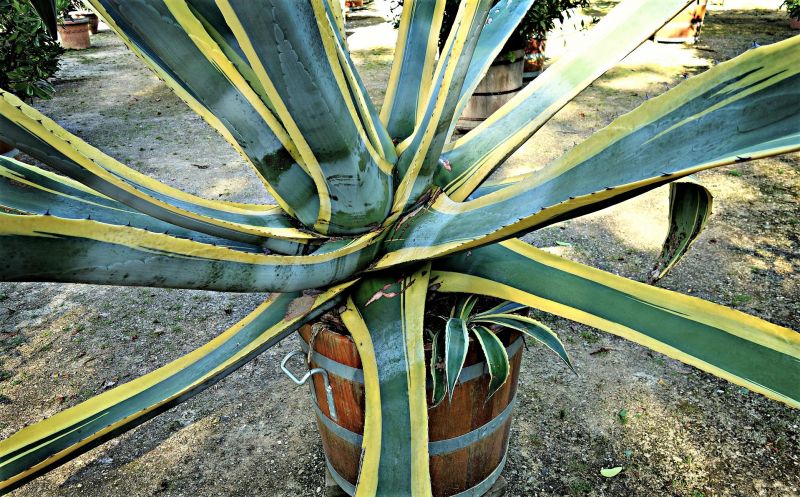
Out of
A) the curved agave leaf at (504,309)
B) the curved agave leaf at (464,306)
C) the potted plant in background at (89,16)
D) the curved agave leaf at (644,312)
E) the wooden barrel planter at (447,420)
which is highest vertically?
the potted plant in background at (89,16)

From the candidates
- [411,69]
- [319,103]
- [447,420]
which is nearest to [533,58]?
[411,69]

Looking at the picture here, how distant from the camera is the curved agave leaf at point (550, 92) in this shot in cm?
122

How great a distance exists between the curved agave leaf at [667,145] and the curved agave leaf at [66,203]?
0.40 metres

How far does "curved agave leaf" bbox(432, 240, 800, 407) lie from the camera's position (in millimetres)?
890

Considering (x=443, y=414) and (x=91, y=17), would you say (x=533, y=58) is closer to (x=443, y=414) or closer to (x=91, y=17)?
(x=443, y=414)

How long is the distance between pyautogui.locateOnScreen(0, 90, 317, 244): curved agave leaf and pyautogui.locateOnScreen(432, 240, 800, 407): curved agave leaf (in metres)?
0.37

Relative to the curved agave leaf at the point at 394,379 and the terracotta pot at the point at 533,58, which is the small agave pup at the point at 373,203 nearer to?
the curved agave leaf at the point at 394,379

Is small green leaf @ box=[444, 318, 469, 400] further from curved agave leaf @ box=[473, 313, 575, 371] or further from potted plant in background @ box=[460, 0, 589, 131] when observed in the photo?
potted plant in background @ box=[460, 0, 589, 131]

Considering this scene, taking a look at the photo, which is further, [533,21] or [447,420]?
[533,21]

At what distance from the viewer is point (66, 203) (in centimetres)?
114

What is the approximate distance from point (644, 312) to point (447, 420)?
523 mm

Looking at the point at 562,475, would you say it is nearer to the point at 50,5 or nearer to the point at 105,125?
the point at 50,5

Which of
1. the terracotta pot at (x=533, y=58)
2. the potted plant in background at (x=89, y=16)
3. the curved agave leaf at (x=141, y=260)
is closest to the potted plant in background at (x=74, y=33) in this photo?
the potted plant in background at (x=89, y=16)

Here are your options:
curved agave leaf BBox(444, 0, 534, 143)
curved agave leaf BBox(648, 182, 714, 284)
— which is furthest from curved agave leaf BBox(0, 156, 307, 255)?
curved agave leaf BBox(648, 182, 714, 284)
